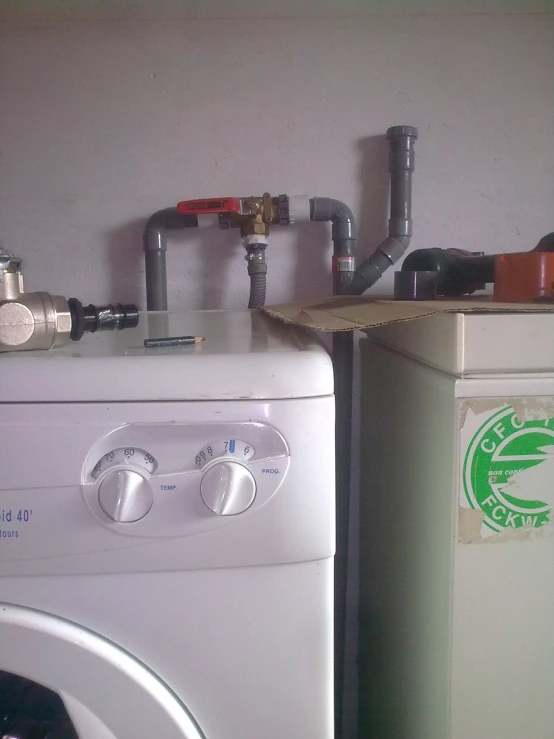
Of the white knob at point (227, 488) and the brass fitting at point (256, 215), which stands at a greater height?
the brass fitting at point (256, 215)

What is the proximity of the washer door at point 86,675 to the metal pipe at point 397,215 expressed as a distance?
24.9 inches

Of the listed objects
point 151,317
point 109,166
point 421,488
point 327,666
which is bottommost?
point 327,666

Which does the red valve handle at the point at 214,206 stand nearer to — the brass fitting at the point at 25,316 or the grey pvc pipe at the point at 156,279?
the grey pvc pipe at the point at 156,279

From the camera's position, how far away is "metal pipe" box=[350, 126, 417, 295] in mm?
844

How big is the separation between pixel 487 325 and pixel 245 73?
0.70 meters

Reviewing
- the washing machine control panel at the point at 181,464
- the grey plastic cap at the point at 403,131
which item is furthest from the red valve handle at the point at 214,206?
the washing machine control panel at the point at 181,464

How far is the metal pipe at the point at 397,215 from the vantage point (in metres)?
0.84

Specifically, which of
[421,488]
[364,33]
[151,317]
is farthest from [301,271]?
[421,488]

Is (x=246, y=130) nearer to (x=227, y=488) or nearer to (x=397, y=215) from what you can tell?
(x=397, y=215)

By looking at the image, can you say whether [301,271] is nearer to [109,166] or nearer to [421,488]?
[109,166]

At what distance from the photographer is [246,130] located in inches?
34.8

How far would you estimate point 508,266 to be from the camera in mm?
571

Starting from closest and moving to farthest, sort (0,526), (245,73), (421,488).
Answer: (0,526) → (421,488) → (245,73)

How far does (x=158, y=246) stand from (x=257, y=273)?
17 centimetres
